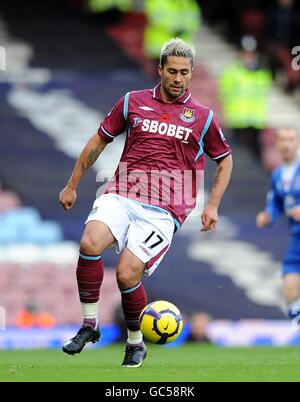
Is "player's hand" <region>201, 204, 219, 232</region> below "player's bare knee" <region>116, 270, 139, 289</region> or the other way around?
→ the other way around

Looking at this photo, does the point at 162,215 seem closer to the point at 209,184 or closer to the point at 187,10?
the point at 209,184

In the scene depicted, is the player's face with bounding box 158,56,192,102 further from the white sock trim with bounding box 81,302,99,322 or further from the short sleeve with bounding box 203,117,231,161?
the white sock trim with bounding box 81,302,99,322

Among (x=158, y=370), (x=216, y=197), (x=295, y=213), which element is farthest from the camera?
(x=295, y=213)

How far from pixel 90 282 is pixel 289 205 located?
4295 millimetres

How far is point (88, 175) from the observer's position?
66.6 ft

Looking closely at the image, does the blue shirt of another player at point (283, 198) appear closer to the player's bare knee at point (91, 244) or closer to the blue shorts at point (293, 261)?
the blue shorts at point (293, 261)

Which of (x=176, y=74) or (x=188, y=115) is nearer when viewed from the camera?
(x=176, y=74)

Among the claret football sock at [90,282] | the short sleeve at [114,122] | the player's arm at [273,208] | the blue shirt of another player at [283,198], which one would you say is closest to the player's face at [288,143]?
the blue shirt of another player at [283,198]

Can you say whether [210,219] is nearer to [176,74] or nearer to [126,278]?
[126,278]

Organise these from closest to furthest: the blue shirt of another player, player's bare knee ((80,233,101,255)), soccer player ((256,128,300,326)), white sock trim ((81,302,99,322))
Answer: player's bare knee ((80,233,101,255)), white sock trim ((81,302,99,322)), soccer player ((256,128,300,326)), the blue shirt of another player

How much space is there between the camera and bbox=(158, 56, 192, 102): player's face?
9.58 metres

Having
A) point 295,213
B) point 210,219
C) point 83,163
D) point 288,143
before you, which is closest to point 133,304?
point 210,219

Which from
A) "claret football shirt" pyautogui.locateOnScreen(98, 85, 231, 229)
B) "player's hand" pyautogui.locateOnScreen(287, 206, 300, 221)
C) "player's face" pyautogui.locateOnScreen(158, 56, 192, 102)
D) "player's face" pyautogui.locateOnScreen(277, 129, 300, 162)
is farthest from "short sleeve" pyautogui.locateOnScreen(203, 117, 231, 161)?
"player's face" pyautogui.locateOnScreen(277, 129, 300, 162)

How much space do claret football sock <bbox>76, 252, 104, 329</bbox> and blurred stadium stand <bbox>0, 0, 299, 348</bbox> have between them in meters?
7.17
